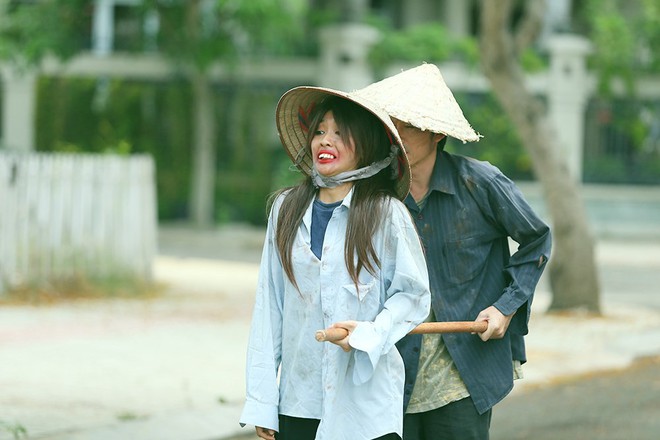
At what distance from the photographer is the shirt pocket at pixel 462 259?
173 inches

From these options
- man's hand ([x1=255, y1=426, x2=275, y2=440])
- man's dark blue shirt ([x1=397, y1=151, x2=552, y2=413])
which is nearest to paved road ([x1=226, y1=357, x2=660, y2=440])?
man's dark blue shirt ([x1=397, y1=151, x2=552, y2=413])

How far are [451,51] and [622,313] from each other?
12.4 metres

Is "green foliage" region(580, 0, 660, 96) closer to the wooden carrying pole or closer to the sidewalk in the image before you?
the sidewalk

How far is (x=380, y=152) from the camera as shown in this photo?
4.03m

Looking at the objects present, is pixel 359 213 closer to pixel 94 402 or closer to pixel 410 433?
pixel 410 433

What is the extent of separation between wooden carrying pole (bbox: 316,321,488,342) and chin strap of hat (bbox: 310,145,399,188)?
0.50m

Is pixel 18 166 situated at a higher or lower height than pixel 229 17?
lower

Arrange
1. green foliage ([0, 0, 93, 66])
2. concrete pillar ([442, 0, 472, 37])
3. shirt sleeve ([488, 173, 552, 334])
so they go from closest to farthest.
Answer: shirt sleeve ([488, 173, 552, 334]) < green foliage ([0, 0, 93, 66]) < concrete pillar ([442, 0, 472, 37])

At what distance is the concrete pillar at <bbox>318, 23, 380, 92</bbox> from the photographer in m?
23.4

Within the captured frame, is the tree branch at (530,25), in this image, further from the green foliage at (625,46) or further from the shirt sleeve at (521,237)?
the green foliage at (625,46)

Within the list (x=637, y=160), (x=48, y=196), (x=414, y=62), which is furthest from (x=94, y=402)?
(x=637, y=160)

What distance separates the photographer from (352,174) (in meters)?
3.94

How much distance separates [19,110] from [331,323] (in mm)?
22235

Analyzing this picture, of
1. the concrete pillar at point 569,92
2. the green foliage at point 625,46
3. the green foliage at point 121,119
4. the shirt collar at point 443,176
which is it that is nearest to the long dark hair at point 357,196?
the shirt collar at point 443,176
